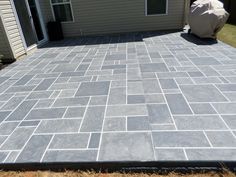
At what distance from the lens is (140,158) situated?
2094mm

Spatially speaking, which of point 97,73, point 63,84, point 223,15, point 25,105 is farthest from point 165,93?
point 223,15

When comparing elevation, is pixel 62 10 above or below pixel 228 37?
above

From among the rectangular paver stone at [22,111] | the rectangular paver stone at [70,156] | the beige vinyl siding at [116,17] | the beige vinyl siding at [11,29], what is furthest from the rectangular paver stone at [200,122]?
the beige vinyl siding at [116,17]

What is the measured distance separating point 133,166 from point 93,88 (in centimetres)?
190

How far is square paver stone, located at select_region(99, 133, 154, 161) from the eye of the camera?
2.12 metres

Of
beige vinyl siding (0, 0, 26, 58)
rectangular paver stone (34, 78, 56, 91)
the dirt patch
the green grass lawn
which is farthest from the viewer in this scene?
the green grass lawn

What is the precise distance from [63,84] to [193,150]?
2.72 m

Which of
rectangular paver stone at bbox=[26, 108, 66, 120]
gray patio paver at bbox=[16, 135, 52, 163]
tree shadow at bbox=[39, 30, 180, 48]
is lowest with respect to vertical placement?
gray patio paver at bbox=[16, 135, 52, 163]

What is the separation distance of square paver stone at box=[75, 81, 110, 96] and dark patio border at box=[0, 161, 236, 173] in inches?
60.1

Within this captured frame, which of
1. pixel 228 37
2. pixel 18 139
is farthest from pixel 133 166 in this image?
pixel 228 37

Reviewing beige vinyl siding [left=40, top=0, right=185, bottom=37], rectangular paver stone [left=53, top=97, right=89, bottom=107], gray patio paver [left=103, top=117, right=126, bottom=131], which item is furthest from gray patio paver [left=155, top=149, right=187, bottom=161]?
beige vinyl siding [left=40, top=0, right=185, bottom=37]

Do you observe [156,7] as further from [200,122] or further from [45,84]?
[200,122]

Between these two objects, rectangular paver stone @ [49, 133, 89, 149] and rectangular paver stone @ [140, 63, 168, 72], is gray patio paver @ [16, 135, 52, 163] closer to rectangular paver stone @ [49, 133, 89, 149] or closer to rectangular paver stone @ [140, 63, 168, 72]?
rectangular paver stone @ [49, 133, 89, 149]

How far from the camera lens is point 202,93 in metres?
3.24
